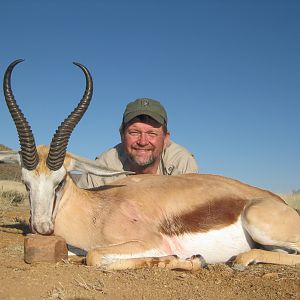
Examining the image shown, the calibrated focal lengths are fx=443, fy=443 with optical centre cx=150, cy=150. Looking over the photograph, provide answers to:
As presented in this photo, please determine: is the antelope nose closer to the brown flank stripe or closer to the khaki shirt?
the brown flank stripe

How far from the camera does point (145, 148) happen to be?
8109 millimetres

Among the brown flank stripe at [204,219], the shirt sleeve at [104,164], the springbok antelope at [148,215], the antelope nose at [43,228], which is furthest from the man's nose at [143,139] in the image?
the antelope nose at [43,228]

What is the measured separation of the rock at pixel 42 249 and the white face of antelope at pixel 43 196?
13 cm

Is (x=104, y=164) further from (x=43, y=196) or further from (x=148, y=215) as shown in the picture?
(x=43, y=196)

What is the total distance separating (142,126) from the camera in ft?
26.7

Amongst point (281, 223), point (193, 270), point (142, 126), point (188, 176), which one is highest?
point (142, 126)

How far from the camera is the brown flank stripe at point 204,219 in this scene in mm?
5387

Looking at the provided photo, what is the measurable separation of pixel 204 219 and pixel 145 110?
307 cm

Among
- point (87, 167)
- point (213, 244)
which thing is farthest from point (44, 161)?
point (213, 244)

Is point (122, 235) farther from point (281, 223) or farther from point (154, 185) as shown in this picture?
point (281, 223)

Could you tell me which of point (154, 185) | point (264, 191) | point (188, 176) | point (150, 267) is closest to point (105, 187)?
point (154, 185)

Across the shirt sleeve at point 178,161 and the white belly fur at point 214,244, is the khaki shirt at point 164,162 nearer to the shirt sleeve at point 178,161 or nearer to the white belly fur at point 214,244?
the shirt sleeve at point 178,161

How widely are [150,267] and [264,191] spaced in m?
2.15

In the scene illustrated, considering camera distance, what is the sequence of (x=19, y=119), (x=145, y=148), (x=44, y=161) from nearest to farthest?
(x=44, y=161) < (x=19, y=119) < (x=145, y=148)
